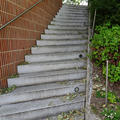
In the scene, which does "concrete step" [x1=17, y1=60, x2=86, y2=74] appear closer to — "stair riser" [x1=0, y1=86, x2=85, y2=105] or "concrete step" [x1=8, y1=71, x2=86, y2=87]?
"concrete step" [x1=8, y1=71, x2=86, y2=87]

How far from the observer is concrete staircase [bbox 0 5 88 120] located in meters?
1.76

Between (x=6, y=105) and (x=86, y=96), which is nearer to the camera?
(x=6, y=105)

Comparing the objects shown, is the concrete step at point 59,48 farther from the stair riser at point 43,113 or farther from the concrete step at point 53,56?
the stair riser at point 43,113

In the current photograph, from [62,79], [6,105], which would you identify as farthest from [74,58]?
[6,105]

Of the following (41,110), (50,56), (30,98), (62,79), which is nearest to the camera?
(41,110)

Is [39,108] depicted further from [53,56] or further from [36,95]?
[53,56]

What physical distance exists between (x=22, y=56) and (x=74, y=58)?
133cm

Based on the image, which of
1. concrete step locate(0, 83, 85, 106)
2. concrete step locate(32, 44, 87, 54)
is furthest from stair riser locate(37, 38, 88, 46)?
concrete step locate(0, 83, 85, 106)

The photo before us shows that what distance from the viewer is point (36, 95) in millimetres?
1920

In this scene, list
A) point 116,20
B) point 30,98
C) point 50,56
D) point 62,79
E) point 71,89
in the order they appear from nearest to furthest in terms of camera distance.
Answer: point 30,98
point 71,89
point 62,79
point 116,20
point 50,56

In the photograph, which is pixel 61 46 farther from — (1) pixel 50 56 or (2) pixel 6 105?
(2) pixel 6 105

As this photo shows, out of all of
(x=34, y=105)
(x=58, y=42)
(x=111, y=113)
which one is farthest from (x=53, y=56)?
(x=111, y=113)

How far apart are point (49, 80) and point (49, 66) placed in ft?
1.19

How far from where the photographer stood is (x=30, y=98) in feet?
6.24
